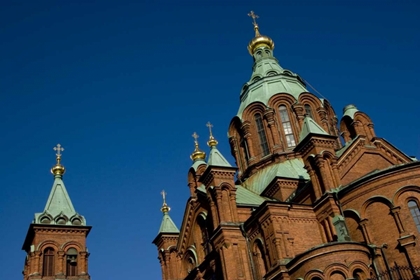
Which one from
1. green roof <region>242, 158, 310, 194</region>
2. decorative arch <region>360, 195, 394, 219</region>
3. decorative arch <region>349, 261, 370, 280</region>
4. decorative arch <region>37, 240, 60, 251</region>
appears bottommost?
decorative arch <region>349, 261, 370, 280</region>

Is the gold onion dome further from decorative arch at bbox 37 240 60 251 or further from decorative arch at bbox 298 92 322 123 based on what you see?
decorative arch at bbox 37 240 60 251

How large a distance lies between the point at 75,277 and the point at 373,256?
16.2 metres

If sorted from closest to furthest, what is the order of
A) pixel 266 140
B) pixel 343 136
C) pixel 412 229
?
1. pixel 412 229
2. pixel 343 136
3. pixel 266 140

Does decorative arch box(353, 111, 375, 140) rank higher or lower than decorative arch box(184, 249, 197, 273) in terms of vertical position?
higher

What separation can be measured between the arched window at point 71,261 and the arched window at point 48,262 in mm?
845

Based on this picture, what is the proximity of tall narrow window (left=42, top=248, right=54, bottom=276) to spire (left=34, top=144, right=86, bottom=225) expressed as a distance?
174cm

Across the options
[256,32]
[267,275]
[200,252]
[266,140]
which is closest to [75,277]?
[200,252]

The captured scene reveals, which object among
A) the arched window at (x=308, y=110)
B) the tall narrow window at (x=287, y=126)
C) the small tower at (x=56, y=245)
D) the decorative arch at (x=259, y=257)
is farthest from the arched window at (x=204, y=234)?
the arched window at (x=308, y=110)

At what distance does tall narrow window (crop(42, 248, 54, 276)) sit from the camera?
96.1 feet

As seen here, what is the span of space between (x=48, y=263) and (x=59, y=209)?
3.58 m

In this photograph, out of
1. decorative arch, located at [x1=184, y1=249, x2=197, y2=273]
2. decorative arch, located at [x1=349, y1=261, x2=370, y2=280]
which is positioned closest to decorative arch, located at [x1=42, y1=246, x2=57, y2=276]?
decorative arch, located at [x1=184, y1=249, x2=197, y2=273]

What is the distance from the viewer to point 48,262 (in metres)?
29.7

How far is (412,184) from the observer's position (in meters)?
23.1

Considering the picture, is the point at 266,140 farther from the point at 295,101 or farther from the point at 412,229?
the point at 412,229
